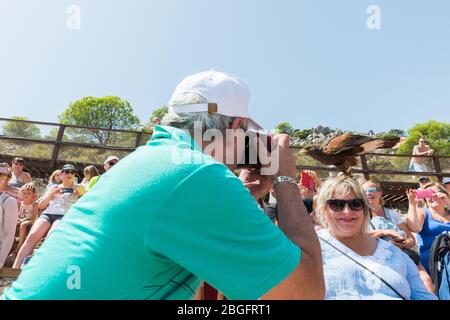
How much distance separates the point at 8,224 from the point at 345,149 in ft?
14.5


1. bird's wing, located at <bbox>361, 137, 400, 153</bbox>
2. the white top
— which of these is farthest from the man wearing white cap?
bird's wing, located at <bbox>361, 137, 400, 153</bbox>

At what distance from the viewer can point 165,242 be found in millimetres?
947

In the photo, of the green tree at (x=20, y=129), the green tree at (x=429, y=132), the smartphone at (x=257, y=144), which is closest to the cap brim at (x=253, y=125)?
the smartphone at (x=257, y=144)

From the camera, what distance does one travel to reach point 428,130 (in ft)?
187

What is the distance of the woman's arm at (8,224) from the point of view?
497cm

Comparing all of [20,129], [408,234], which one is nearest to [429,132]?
[20,129]

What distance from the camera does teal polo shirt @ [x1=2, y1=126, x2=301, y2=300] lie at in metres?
0.95

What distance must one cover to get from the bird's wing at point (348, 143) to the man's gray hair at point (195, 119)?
6.93 ft

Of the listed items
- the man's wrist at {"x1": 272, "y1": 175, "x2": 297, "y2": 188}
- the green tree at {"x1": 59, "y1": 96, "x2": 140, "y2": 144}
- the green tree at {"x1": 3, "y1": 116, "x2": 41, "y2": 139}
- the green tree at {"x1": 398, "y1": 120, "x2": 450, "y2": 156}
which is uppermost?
the green tree at {"x1": 59, "y1": 96, "x2": 140, "y2": 144}

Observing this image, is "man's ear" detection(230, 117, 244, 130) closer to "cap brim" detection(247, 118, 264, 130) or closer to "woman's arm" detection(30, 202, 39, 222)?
"cap brim" detection(247, 118, 264, 130)

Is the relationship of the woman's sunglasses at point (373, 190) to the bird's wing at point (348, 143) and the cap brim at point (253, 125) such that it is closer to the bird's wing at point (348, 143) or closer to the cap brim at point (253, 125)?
the bird's wing at point (348, 143)

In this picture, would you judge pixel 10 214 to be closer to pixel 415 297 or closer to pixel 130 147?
pixel 415 297
